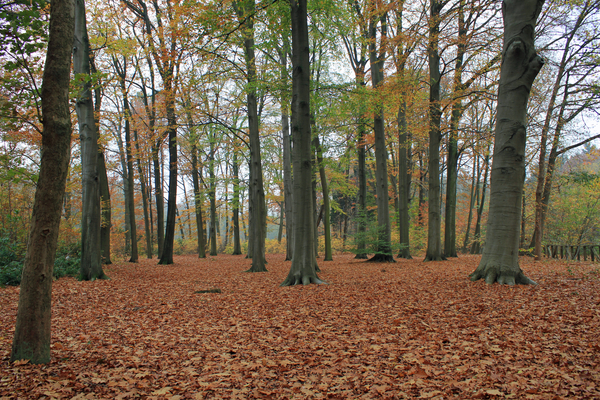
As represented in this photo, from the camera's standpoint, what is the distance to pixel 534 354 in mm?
2865

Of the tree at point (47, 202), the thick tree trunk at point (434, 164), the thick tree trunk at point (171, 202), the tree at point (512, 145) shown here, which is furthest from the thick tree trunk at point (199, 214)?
the tree at point (512, 145)

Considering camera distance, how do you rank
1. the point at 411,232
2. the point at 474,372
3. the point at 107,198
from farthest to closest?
the point at 411,232 < the point at 107,198 < the point at 474,372

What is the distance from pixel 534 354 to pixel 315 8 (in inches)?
349

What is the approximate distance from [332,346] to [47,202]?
320cm

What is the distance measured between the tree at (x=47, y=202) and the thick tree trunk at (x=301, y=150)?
196 inches

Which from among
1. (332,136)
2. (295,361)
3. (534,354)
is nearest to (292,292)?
(295,361)

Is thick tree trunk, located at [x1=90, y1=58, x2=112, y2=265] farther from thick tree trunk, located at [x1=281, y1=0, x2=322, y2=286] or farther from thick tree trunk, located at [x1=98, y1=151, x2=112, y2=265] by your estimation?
thick tree trunk, located at [x1=281, y1=0, x2=322, y2=286]

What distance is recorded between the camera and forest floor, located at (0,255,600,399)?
2.56 meters

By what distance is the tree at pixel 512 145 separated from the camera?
5.72 m

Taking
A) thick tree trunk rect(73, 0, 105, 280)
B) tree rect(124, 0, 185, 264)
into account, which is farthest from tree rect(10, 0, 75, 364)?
tree rect(124, 0, 185, 264)

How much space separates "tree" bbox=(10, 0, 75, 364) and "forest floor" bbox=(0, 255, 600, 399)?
0.91 ft

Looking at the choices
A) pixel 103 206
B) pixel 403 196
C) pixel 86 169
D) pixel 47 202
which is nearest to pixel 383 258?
pixel 403 196

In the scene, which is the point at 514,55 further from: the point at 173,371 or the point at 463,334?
the point at 173,371

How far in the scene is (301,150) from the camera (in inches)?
295
